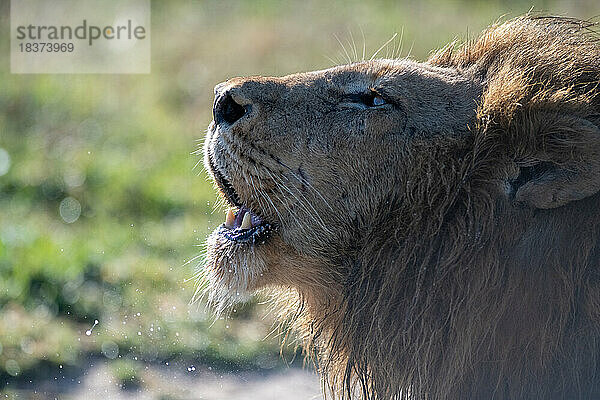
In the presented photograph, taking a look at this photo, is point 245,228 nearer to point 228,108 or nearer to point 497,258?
point 228,108

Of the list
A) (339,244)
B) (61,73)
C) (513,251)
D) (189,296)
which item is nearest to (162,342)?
(189,296)

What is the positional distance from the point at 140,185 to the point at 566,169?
398 centimetres

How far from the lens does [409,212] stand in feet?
8.56

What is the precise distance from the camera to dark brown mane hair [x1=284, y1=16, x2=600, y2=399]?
7.85 feet

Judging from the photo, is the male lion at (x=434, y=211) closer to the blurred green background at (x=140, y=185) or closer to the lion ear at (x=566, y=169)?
the lion ear at (x=566, y=169)

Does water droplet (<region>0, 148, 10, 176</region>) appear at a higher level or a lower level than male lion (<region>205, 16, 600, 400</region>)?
higher

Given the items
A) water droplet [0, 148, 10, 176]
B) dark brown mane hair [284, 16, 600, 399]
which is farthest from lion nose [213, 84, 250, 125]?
water droplet [0, 148, 10, 176]

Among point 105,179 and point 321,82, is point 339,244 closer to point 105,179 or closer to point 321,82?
point 321,82

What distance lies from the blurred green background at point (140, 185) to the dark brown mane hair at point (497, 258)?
2.41 feet

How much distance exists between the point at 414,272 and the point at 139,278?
238cm

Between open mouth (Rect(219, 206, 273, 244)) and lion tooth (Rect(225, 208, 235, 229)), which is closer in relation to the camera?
open mouth (Rect(219, 206, 273, 244))

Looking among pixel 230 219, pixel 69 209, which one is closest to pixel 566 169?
pixel 230 219

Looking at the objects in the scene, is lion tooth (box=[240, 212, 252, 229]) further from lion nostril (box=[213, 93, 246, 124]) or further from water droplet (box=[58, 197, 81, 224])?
water droplet (box=[58, 197, 81, 224])

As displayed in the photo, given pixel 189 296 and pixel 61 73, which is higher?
pixel 61 73
